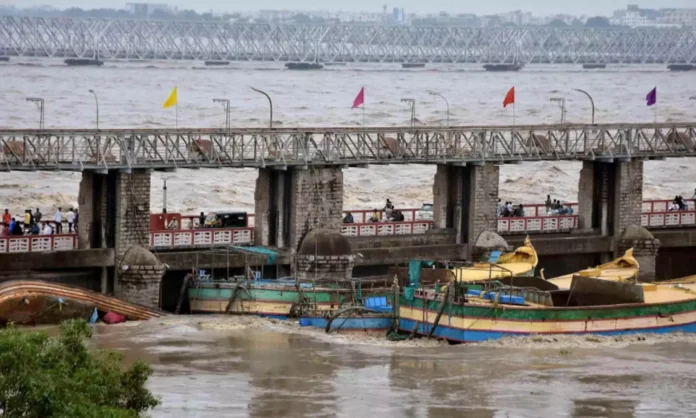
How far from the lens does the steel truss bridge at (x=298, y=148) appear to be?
56.5 meters

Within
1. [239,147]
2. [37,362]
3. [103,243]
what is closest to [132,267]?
[103,243]

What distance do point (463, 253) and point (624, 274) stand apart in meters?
6.26

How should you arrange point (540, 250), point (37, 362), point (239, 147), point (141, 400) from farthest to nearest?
point (540, 250) < point (239, 147) < point (141, 400) < point (37, 362)

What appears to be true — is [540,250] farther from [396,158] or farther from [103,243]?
[103,243]

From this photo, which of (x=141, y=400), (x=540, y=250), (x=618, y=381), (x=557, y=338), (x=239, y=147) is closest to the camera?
(x=141, y=400)

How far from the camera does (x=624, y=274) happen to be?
61.8 metres

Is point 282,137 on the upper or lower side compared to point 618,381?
upper

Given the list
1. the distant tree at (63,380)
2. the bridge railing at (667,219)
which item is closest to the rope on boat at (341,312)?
the distant tree at (63,380)

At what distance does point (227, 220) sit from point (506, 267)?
10093 millimetres

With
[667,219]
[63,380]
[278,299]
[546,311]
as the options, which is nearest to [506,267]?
[546,311]

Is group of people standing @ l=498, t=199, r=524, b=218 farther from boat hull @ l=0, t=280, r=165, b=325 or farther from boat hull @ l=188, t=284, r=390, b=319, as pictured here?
boat hull @ l=0, t=280, r=165, b=325

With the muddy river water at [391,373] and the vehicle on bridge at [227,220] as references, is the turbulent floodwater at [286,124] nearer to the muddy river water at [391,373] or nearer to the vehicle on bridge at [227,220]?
the vehicle on bridge at [227,220]

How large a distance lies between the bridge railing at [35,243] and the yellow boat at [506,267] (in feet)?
41.7

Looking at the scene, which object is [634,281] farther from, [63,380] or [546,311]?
[63,380]
